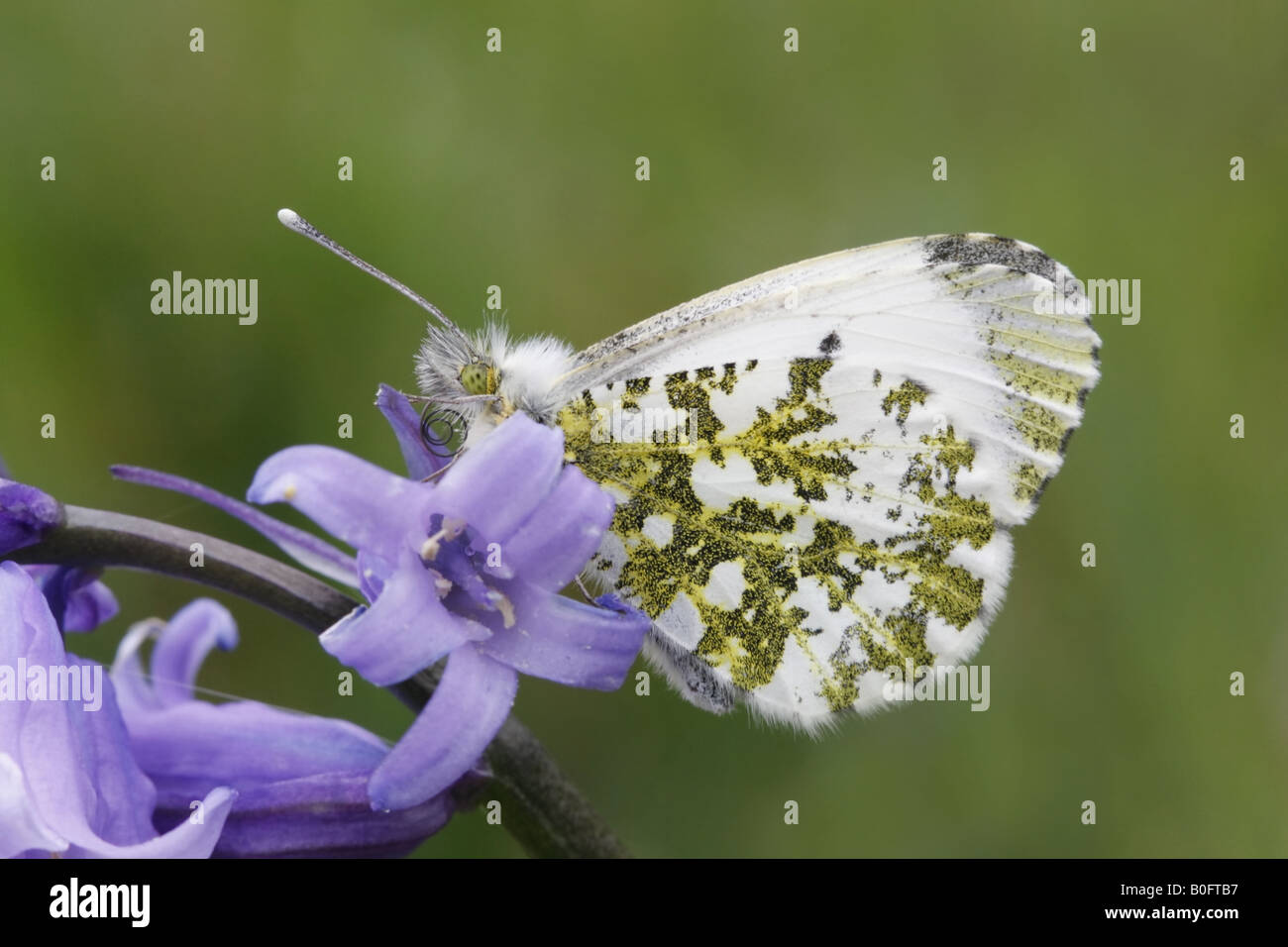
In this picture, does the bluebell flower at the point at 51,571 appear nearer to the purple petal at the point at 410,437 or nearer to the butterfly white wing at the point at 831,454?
the purple petal at the point at 410,437

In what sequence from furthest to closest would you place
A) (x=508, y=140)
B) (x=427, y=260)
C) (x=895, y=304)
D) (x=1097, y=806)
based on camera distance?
(x=508, y=140)
(x=427, y=260)
(x=1097, y=806)
(x=895, y=304)

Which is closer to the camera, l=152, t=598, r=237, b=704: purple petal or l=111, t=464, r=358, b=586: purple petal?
l=111, t=464, r=358, b=586: purple petal

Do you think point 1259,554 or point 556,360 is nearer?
point 556,360

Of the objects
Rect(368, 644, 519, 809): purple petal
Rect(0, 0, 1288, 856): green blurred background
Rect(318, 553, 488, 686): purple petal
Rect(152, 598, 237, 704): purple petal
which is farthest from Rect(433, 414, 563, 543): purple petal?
Rect(0, 0, 1288, 856): green blurred background

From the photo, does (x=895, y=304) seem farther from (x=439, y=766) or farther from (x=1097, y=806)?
(x=1097, y=806)

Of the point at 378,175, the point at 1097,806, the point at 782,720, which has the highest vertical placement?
the point at 378,175

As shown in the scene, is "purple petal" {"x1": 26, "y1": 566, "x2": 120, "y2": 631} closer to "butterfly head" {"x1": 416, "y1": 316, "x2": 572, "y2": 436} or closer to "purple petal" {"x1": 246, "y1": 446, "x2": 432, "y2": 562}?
"purple petal" {"x1": 246, "y1": 446, "x2": 432, "y2": 562}

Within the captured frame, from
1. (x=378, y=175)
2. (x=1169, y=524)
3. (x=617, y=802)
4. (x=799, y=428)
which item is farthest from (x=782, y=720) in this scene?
(x=378, y=175)
